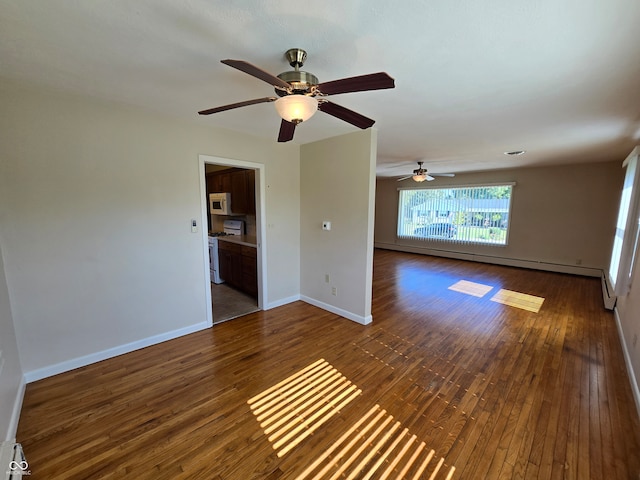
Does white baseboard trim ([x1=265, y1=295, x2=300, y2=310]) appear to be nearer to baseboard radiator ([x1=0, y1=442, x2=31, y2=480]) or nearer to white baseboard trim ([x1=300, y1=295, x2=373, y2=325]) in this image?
white baseboard trim ([x1=300, y1=295, x2=373, y2=325])

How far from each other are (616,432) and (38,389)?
4215 mm

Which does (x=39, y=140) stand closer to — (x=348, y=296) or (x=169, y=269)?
(x=169, y=269)

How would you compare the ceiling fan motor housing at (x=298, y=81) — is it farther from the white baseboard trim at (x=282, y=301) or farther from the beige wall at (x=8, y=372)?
the white baseboard trim at (x=282, y=301)

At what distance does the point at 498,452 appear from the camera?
163 centimetres

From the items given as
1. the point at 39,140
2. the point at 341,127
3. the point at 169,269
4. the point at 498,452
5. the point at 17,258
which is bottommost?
the point at 498,452

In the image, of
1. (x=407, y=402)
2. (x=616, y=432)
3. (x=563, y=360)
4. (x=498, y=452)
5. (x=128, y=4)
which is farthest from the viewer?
(x=563, y=360)

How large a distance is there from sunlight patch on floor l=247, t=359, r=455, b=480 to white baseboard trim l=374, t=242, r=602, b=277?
5.97m

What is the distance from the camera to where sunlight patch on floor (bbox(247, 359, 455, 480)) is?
1506 mm

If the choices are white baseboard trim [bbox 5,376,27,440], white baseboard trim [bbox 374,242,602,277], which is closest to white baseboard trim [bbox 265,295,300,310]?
white baseboard trim [bbox 5,376,27,440]

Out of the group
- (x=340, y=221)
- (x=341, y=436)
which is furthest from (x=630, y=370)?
(x=340, y=221)

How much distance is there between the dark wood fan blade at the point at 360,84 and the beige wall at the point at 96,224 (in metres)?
1.97

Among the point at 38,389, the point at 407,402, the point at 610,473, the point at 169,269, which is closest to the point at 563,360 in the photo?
the point at 610,473

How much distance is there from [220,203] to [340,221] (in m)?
2.60

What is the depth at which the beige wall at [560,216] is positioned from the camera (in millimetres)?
5191
